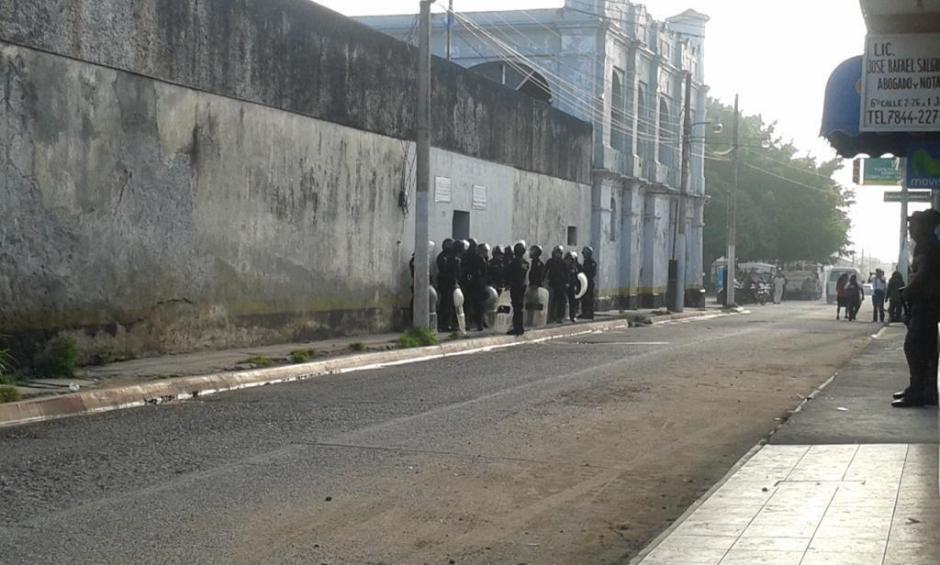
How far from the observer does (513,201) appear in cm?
3428

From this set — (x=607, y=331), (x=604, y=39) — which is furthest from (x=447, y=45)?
(x=607, y=331)

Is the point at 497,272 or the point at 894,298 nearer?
the point at 497,272

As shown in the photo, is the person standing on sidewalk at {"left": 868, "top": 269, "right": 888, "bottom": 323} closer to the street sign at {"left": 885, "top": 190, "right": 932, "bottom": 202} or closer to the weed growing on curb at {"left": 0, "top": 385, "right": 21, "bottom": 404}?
the street sign at {"left": 885, "top": 190, "right": 932, "bottom": 202}

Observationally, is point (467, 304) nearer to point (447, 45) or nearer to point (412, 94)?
point (412, 94)

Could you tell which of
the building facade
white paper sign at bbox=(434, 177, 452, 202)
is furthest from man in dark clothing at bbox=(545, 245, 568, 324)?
the building facade

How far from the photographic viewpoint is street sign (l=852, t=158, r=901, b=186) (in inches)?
1788

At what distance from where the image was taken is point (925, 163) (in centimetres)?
1208

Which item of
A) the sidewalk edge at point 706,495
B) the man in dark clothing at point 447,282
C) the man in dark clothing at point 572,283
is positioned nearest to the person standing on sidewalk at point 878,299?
the man in dark clothing at point 572,283

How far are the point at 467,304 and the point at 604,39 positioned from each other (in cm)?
1644

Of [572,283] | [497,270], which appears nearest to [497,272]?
[497,270]

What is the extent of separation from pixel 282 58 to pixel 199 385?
328 inches

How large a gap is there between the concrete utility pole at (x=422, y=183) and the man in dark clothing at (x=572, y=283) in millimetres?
9646

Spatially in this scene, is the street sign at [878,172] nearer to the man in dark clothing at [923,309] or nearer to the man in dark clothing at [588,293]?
the man in dark clothing at [588,293]

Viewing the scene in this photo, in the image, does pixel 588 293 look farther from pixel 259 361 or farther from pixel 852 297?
pixel 259 361
